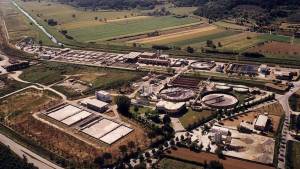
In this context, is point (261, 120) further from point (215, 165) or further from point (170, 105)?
point (170, 105)

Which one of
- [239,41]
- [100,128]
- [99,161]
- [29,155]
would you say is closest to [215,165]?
[99,161]

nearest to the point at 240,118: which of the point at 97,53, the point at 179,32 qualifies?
the point at 97,53

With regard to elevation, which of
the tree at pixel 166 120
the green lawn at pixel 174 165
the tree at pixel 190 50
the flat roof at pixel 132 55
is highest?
the tree at pixel 190 50

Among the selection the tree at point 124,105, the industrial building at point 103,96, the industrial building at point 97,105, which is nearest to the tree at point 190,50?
the industrial building at point 103,96

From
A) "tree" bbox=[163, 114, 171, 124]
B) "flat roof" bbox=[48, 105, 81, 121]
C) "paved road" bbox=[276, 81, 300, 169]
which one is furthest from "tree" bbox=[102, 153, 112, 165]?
"paved road" bbox=[276, 81, 300, 169]

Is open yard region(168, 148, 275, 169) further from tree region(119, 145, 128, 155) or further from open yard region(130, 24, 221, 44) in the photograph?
open yard region(130, 24, 221, 44)

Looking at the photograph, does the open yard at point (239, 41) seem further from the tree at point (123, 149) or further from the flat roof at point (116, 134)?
the tree at point (123, 149)
